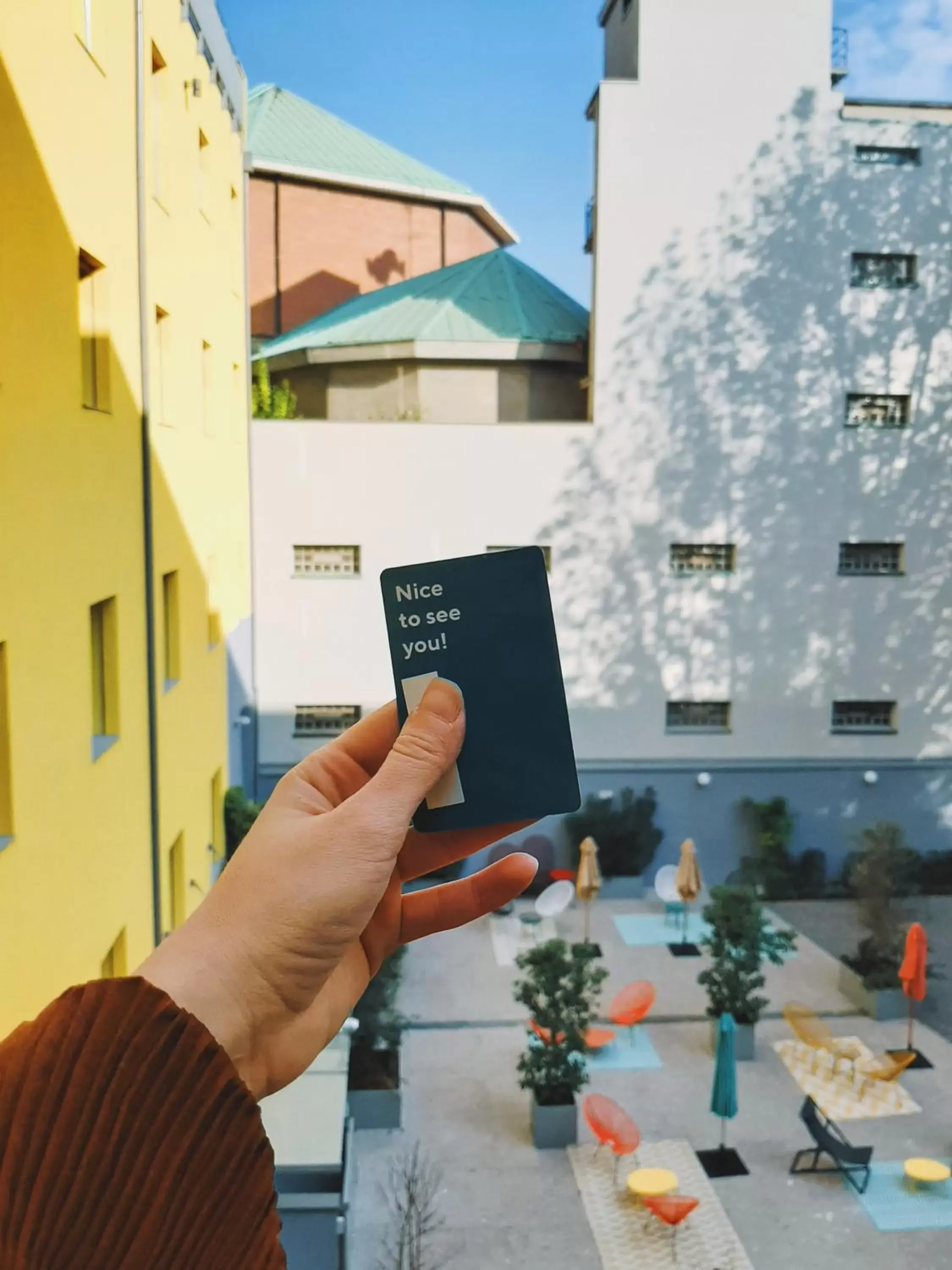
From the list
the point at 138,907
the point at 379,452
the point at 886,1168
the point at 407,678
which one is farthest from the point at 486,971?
the point at 407,678

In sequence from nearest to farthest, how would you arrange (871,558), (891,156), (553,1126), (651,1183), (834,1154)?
(651,1183), (834,1154), (553,1126), (891,156), (871,558)

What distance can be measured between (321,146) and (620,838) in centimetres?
1794

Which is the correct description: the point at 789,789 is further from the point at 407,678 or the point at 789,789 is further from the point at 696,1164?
the point at 407,678

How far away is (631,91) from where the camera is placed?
17.9 m

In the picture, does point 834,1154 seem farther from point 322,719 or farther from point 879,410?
point 879,410

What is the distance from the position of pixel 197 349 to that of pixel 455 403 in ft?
22.9

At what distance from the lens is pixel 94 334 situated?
8.46 meters

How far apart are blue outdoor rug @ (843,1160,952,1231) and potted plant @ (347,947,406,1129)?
4.54m

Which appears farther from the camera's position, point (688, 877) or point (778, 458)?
point (778, 458)

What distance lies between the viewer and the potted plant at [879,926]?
13.7m

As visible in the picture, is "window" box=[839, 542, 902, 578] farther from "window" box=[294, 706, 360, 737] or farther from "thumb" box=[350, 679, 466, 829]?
"thumb" box=[350, 679, 466, 829]

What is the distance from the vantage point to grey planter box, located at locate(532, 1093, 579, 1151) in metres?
10.6

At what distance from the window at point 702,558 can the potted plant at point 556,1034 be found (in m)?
8.93

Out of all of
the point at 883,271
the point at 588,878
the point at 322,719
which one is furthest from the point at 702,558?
the point at 322,719
